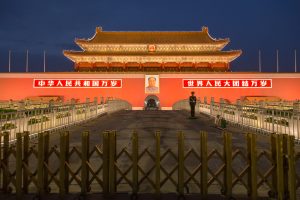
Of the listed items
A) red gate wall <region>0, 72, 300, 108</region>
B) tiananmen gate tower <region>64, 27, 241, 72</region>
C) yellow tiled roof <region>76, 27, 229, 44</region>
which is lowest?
red gate wall <region>0, 72, 300, 108</region>

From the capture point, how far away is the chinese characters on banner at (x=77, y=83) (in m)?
38.3

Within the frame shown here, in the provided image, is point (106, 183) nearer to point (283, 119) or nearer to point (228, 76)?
point (283, 119)

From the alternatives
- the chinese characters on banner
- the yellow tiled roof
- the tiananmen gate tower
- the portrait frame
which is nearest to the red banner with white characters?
the portrait frame

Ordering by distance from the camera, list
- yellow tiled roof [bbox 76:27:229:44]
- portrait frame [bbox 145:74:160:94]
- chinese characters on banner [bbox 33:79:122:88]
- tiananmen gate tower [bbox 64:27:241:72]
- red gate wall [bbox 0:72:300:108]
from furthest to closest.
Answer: yellow tiled roof [bbox 76:27:229:44] → tiananmen gate tower [bbox 64:27:241:72] → portrait frame [bbox 145:74:160:94] → chinese characters on banner [bbox 33:79:122:88] → red gate wall [bbox 0:72:300:108]

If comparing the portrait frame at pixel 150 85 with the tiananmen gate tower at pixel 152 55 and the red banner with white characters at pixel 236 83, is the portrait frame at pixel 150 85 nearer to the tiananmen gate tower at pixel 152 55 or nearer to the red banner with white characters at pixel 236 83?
the tiananmen gate tower at pixel 152 55

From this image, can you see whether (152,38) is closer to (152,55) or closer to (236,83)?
(152,55)

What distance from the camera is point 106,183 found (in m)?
4.90

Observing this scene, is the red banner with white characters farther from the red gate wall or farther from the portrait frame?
the portrait frame

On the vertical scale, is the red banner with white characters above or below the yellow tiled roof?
below

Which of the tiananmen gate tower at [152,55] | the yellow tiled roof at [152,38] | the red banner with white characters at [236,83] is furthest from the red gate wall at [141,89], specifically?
the yellow tiled roof at [152,38]

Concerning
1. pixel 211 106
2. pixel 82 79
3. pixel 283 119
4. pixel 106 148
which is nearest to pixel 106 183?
pixel 106 148

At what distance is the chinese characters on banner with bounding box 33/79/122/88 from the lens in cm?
3834

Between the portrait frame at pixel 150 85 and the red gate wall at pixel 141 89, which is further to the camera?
Answer: the portrait frame at pixel 150 85

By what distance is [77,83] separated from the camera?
38562 mm
